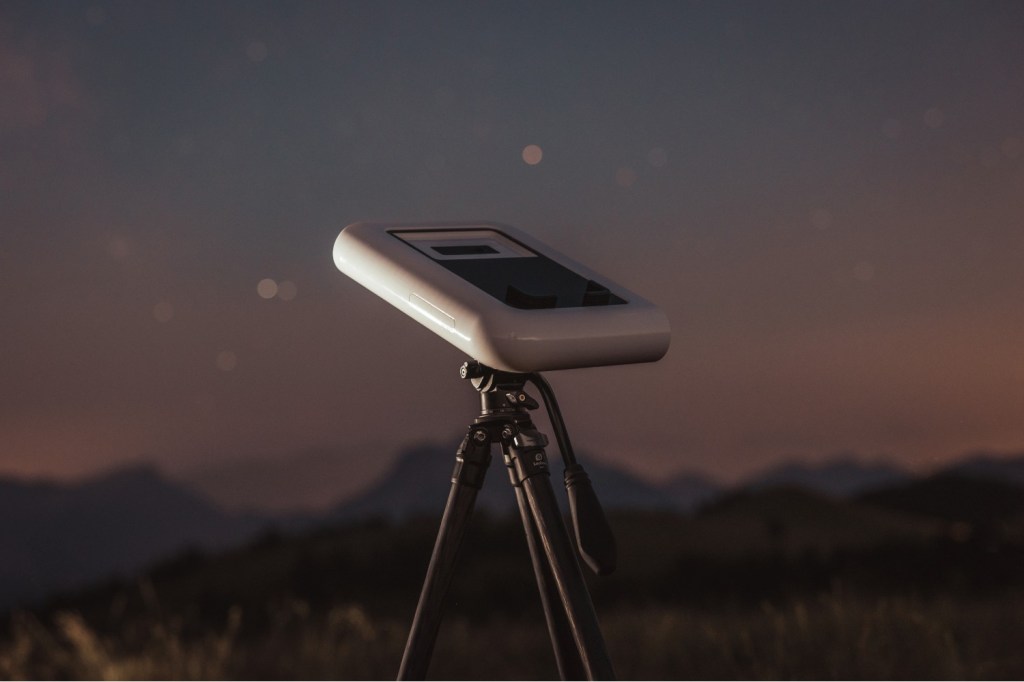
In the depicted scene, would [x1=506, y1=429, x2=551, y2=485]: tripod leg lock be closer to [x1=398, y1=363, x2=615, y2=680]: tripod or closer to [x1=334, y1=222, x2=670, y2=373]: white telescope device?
[x1=398, y1=363, x2=615, y2=680]: tripod

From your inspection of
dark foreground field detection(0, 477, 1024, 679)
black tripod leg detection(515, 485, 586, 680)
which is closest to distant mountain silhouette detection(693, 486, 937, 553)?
dark foreground field detection(0, 477, 1024, 679)

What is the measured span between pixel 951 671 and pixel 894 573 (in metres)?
0.51

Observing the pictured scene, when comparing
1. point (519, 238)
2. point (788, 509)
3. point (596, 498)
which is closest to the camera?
point (596, 498)

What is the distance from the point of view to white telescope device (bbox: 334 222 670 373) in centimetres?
158

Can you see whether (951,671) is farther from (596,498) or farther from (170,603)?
(170,603)

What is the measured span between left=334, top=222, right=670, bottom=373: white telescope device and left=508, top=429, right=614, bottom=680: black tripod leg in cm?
18

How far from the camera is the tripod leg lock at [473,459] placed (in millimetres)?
1833

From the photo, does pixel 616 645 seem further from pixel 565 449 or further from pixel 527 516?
pixel 565 449

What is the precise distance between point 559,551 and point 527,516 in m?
0.13

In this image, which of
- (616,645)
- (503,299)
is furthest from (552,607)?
(616,645)

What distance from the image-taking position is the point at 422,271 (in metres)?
1.71

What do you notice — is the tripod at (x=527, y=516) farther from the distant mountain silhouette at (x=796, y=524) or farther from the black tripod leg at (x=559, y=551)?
the distant mountain silhouette at (x=796, y=524)

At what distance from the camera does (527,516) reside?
1.80 metres

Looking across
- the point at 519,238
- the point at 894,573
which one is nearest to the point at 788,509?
the point at 894,573
